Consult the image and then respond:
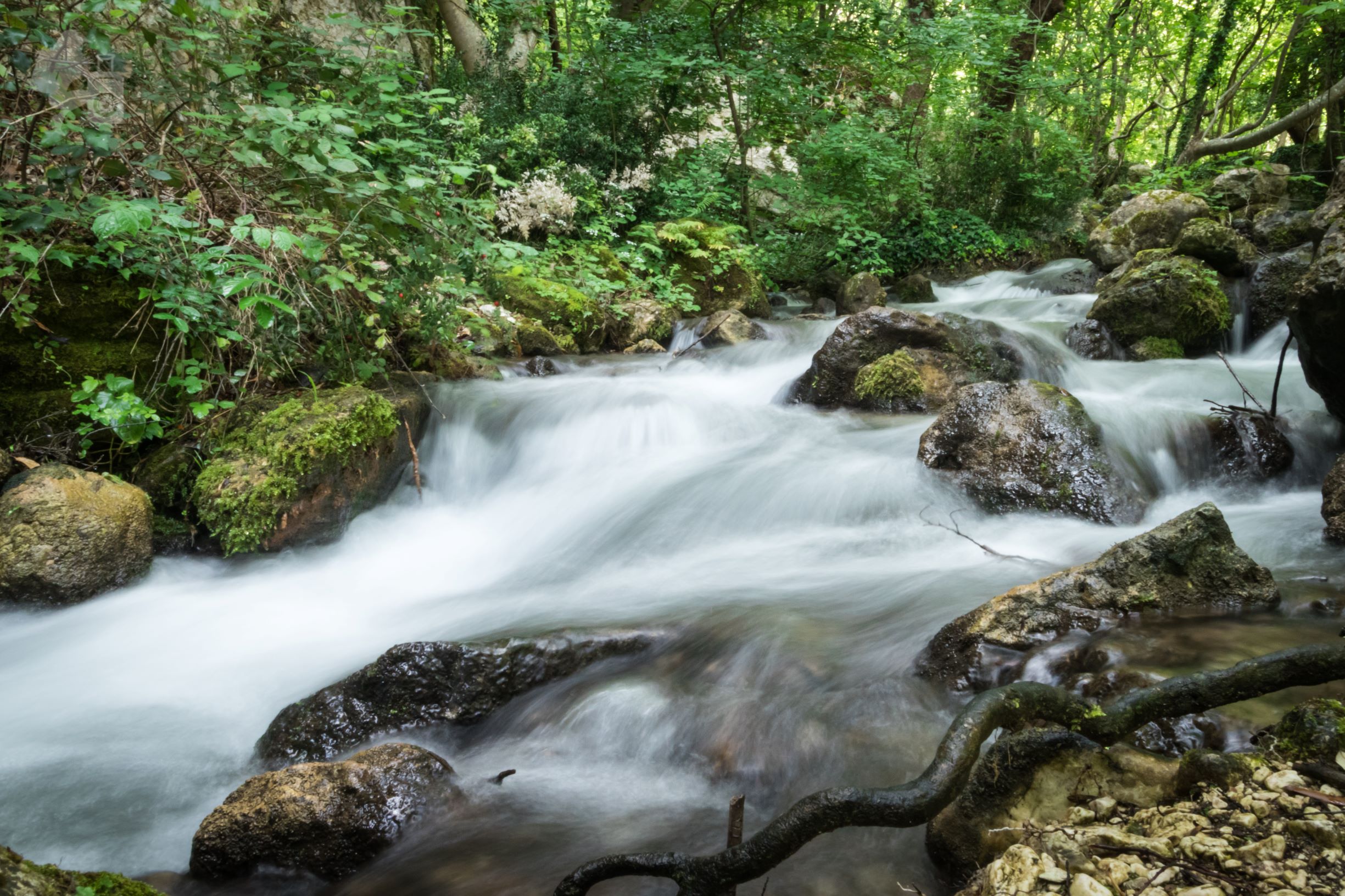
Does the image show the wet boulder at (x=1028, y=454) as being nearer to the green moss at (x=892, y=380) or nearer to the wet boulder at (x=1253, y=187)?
the green moss at (x=892, y=380)

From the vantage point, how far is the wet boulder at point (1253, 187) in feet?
35.8

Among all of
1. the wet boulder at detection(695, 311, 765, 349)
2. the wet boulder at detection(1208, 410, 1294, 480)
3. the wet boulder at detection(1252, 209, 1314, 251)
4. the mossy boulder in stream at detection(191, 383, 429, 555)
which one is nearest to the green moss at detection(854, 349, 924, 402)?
the wet boulder at detection(1208, 410, 1294, 480)

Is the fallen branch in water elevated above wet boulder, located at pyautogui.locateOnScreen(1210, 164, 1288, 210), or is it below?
below

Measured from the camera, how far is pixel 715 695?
3207 millimetres

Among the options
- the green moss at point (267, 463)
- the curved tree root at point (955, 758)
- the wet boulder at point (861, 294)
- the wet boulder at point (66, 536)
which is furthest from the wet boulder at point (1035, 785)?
the wet boulder at point (861, 294)

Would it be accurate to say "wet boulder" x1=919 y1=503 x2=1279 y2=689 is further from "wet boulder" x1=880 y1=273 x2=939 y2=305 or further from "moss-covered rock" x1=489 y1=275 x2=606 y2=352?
"wet boulder" x1=880 y1=273 x2=939 y2=305

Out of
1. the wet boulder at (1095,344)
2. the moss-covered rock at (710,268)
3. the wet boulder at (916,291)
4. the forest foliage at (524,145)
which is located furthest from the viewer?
the wet boulder at (916,291)

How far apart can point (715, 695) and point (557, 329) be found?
593cm

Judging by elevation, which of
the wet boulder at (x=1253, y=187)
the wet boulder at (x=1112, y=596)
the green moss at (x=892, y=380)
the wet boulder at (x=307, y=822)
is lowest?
the wet boulder at (x=307, y=822)

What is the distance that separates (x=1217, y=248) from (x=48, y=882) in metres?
9.87

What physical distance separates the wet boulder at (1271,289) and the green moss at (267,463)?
8370 mm

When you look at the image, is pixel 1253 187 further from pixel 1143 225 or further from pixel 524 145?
pixel 524 145

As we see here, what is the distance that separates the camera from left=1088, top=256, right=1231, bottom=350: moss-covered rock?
7543 millimetres

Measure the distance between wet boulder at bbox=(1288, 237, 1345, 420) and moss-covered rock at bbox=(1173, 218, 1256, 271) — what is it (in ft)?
13.3
